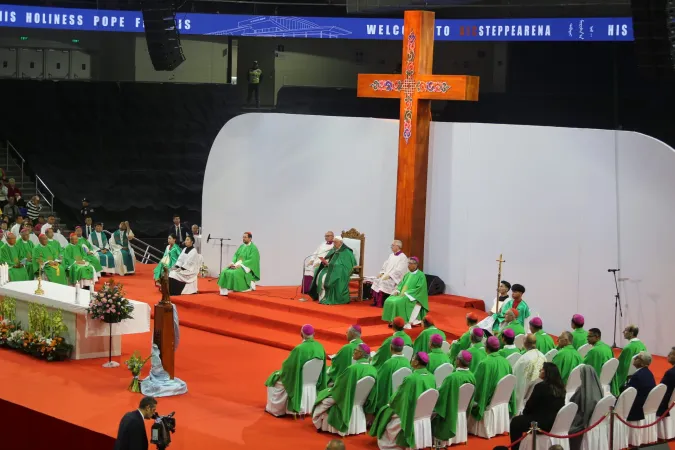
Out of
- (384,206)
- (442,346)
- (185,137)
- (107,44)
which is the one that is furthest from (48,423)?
(107,44)

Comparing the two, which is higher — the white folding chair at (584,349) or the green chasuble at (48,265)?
the green chasuble at (48,265)

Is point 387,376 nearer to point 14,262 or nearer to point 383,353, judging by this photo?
point 383,353

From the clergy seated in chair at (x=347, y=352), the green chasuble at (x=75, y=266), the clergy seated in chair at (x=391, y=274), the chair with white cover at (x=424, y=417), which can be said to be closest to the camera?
the chair with white cover at (x=424, y=417)

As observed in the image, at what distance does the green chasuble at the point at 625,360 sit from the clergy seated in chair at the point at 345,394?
10.9 feet

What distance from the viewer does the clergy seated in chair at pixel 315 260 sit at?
17547 millimetres

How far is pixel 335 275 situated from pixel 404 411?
6744 millimetres

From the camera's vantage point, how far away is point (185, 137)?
24.3 meters

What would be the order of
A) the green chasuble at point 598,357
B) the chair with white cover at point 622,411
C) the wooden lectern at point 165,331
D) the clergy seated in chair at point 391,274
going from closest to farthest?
the chair with white cover at point 622,411 < the green chasuble at point 598,357 < the wooden lectern at point 165,331 < the clergy seated in chair at point 391,274

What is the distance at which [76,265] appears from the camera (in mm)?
19297

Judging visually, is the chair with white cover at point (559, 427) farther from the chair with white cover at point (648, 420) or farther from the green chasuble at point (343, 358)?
the green chasuble at point (343, 358)

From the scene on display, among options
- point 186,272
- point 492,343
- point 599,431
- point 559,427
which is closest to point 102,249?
point 186,272

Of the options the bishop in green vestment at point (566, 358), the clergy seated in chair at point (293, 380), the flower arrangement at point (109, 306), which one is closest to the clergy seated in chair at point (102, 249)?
the flower arrangement at point (109, 306)

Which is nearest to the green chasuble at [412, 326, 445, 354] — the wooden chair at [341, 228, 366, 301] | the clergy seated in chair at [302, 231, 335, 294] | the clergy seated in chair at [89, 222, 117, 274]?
the wooden chair at [341, 228, 366, 301]

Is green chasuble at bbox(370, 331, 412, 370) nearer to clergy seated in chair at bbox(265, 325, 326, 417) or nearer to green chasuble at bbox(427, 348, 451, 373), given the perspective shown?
green chasuble at bbox(427, 348, 451, 373)
